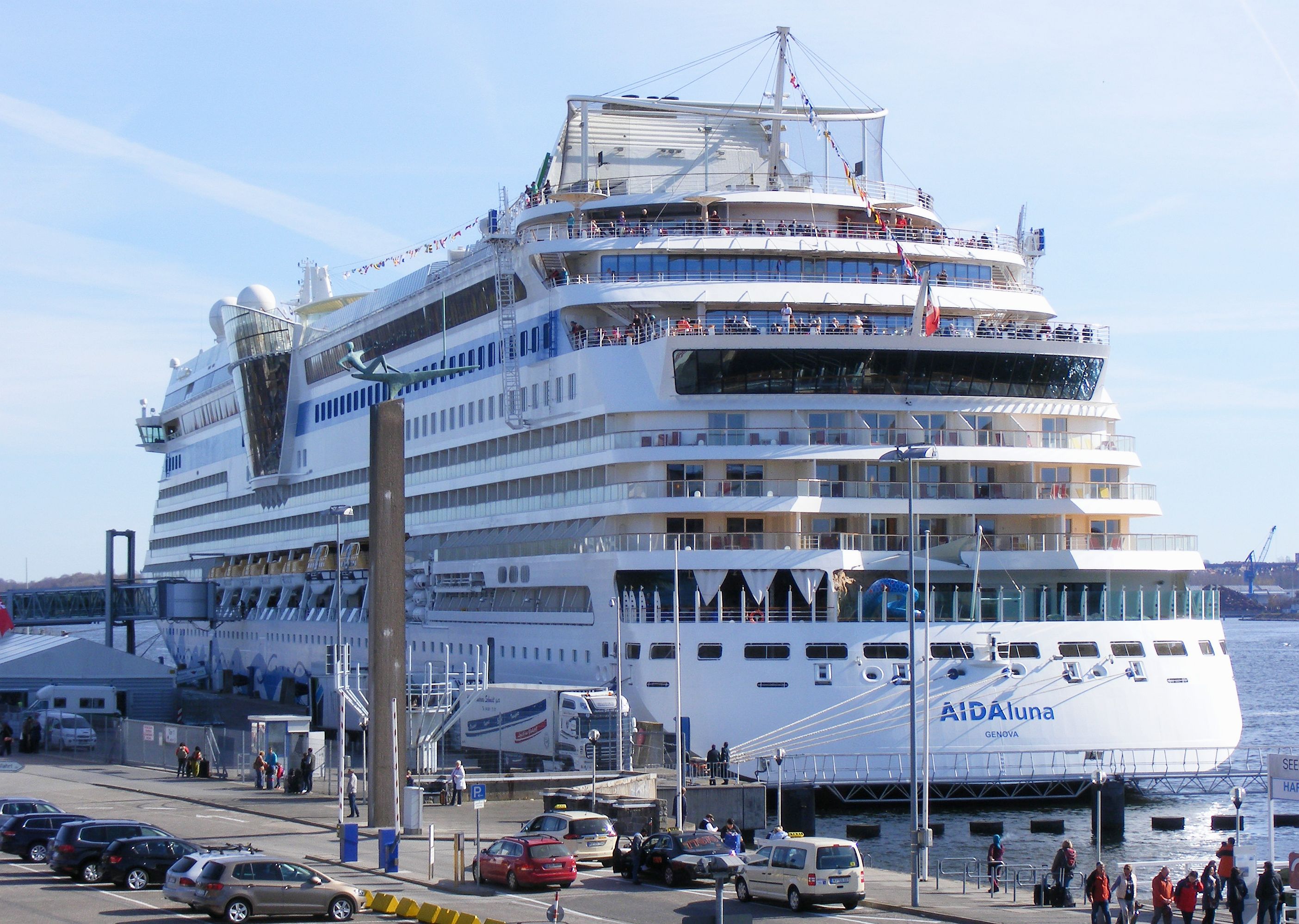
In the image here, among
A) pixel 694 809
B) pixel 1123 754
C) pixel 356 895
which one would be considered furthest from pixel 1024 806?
pixel 356 895

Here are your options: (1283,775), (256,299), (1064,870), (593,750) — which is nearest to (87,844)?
(593,750)

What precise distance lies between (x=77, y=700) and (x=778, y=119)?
3704 centimetres

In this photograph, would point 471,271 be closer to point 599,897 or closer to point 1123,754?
point 1123,754

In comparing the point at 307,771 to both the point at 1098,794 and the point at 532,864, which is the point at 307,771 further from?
the point at 1098,794

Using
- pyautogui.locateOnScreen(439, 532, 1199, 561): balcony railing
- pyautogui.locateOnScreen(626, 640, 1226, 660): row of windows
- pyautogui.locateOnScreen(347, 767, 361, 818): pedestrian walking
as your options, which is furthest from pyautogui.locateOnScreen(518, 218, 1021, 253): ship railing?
pyautogui.locateOnScreen(347, 767, 361, 818): pedestrian walking

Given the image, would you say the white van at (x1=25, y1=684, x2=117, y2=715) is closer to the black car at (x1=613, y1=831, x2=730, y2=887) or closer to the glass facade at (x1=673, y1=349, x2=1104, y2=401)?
the glass facade at (x1=673, y1=349, x2=1104, y2=401)

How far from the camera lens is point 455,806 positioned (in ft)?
A: 133

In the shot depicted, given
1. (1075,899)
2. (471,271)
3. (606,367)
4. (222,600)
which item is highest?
(471,271)

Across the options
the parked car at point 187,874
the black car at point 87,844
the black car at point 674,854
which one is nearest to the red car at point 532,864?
the black car at point 674,854

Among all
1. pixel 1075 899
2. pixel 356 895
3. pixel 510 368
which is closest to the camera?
pixel 356 895

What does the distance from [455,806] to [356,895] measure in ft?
45.7

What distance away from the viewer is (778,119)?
53938mm

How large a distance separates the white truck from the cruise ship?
3.79 feet

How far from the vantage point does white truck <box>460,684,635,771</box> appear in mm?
41219
